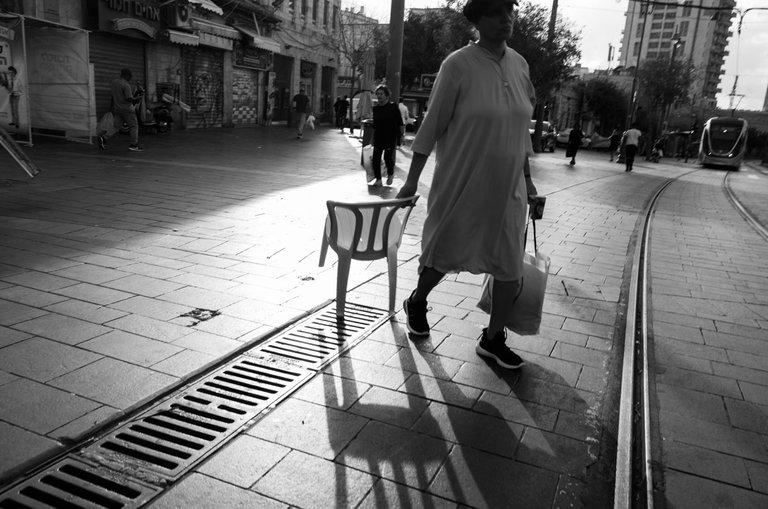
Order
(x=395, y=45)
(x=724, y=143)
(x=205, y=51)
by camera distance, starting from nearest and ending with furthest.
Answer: (x=395, y=45), (x=205, y=51), (x=724, y=143)

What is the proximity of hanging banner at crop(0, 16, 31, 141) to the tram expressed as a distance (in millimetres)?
34005

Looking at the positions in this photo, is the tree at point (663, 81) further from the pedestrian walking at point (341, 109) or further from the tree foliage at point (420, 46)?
the pedestrian walking at point (341, 109)

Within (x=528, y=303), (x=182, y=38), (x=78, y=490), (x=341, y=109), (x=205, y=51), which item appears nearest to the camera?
(x=78, y=490)

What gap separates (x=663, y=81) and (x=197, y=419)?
5556 cm

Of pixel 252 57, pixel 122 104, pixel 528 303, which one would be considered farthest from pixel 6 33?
pixel 252 57

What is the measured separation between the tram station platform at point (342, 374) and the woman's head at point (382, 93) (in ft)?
15.8

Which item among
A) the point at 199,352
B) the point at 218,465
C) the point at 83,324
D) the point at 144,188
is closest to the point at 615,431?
the point at 218,465

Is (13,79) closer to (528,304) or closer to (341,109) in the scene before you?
(528,304)

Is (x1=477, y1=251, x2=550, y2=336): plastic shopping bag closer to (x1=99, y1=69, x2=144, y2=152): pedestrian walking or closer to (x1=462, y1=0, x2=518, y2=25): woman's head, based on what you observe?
(x1=462, y1=0, x2=518, y2=25): woman's head

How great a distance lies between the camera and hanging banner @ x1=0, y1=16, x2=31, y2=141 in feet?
39.6

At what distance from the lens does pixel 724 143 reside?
3509cm

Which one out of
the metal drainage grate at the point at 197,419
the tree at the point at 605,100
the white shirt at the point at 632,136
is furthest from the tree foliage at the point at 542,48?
the tree at the point at 605,100

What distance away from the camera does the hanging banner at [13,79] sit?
12.1 m

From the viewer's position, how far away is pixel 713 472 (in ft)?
8.58
